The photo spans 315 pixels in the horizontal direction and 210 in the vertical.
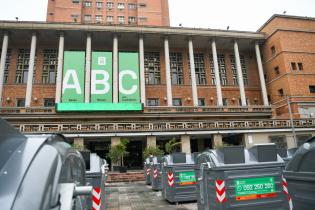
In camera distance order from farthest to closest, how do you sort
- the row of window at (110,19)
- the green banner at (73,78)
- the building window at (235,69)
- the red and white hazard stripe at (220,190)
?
1. the row of window at (110,19)
2. the building window at (235,69)
3. the green banner at (73,78)
4. the red and white hazard stripe at (220,190)

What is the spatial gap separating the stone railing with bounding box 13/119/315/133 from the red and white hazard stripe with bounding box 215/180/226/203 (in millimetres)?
20623

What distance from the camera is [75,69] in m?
31.3

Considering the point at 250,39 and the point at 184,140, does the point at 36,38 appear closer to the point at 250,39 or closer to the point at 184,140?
the point at 184,140

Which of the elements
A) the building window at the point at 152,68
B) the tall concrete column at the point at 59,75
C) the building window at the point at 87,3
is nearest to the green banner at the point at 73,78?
the tall concrete column at the point at 59,75

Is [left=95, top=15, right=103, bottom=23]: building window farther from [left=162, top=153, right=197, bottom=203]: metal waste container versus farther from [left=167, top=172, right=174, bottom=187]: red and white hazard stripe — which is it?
[left=167, top=172, right=174, bottom=187]: red and white hazard stripe

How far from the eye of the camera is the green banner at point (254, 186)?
6.21m

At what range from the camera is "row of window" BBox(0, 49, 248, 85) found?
3581cm

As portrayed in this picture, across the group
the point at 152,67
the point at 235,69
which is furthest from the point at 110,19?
the point at 235,69

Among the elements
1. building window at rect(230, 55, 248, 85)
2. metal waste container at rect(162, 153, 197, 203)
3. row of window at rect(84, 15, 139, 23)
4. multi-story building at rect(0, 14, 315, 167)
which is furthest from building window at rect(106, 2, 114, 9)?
metal waste container at rect(162, 153, 197, 203)

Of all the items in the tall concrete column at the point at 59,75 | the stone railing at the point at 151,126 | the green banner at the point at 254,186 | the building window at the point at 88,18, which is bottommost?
the green banner at the point at 254,186

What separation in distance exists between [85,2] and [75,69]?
100.0 ft

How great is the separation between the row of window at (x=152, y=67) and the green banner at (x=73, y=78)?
639 centimetres

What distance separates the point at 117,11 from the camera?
184ft

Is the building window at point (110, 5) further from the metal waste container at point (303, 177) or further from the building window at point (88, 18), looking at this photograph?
the metal waste container at point (303, 177)
